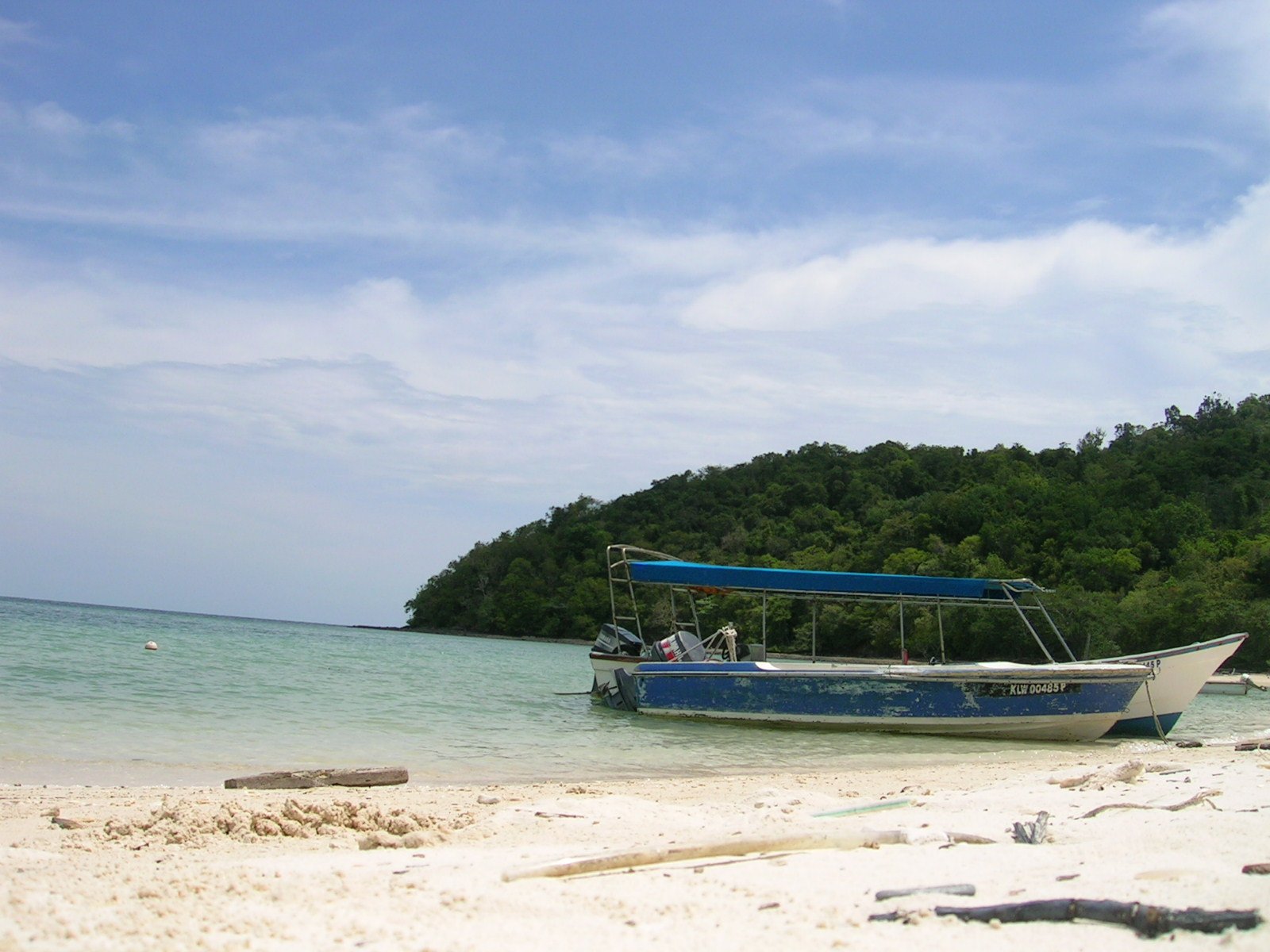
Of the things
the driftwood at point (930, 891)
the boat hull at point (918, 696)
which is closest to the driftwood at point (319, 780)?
the driftwood at point (930, 891)

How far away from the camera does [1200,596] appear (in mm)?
40875

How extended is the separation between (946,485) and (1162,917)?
6693 centimetres

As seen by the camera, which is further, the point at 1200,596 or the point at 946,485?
the point at 946,485

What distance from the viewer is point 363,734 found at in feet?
40.8

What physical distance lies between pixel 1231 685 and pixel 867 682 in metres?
25.5

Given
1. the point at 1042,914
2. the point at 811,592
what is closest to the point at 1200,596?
Result: the point at 811,592

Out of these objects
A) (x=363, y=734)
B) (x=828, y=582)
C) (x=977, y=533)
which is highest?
(x=977, y=533)

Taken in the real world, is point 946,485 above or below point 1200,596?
above

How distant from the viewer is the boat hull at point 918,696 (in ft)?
44.5

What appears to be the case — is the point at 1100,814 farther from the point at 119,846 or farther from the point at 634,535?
the point at 634,535

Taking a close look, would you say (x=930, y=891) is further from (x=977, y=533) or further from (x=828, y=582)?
(x=977, y=533)

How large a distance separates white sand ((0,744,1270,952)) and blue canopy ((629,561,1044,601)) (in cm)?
849

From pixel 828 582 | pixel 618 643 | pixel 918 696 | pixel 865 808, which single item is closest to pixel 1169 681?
pixel 918 696

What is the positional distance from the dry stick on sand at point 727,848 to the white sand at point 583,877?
0.04 meters
